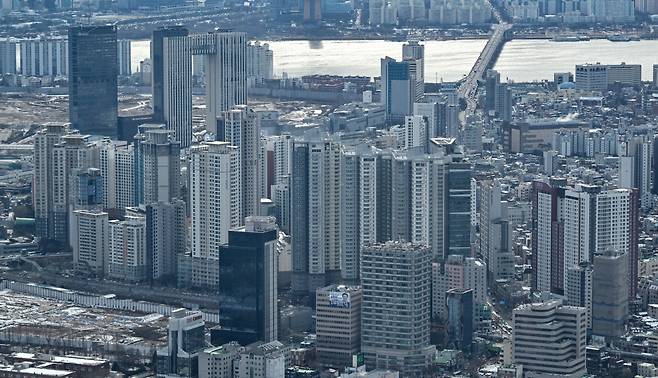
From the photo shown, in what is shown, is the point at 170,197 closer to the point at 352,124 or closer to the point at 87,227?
the point at 87,227

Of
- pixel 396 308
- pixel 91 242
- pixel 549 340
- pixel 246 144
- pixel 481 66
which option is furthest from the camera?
pixel 481 66

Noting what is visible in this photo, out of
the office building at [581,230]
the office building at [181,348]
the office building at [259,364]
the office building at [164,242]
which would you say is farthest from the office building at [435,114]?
the office building at [259,364]

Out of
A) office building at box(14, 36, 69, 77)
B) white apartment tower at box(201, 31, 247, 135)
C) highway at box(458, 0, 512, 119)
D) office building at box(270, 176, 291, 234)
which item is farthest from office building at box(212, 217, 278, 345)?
office building at box(14, 36, 69, 77)

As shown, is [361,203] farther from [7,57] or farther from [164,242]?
[7,57]

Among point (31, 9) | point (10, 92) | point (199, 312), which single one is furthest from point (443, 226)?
point (31, 9)

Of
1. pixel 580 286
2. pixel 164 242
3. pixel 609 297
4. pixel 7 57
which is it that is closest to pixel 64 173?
pixel 164 242

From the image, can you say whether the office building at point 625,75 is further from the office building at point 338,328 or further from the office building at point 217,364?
the office building at point 217,364
